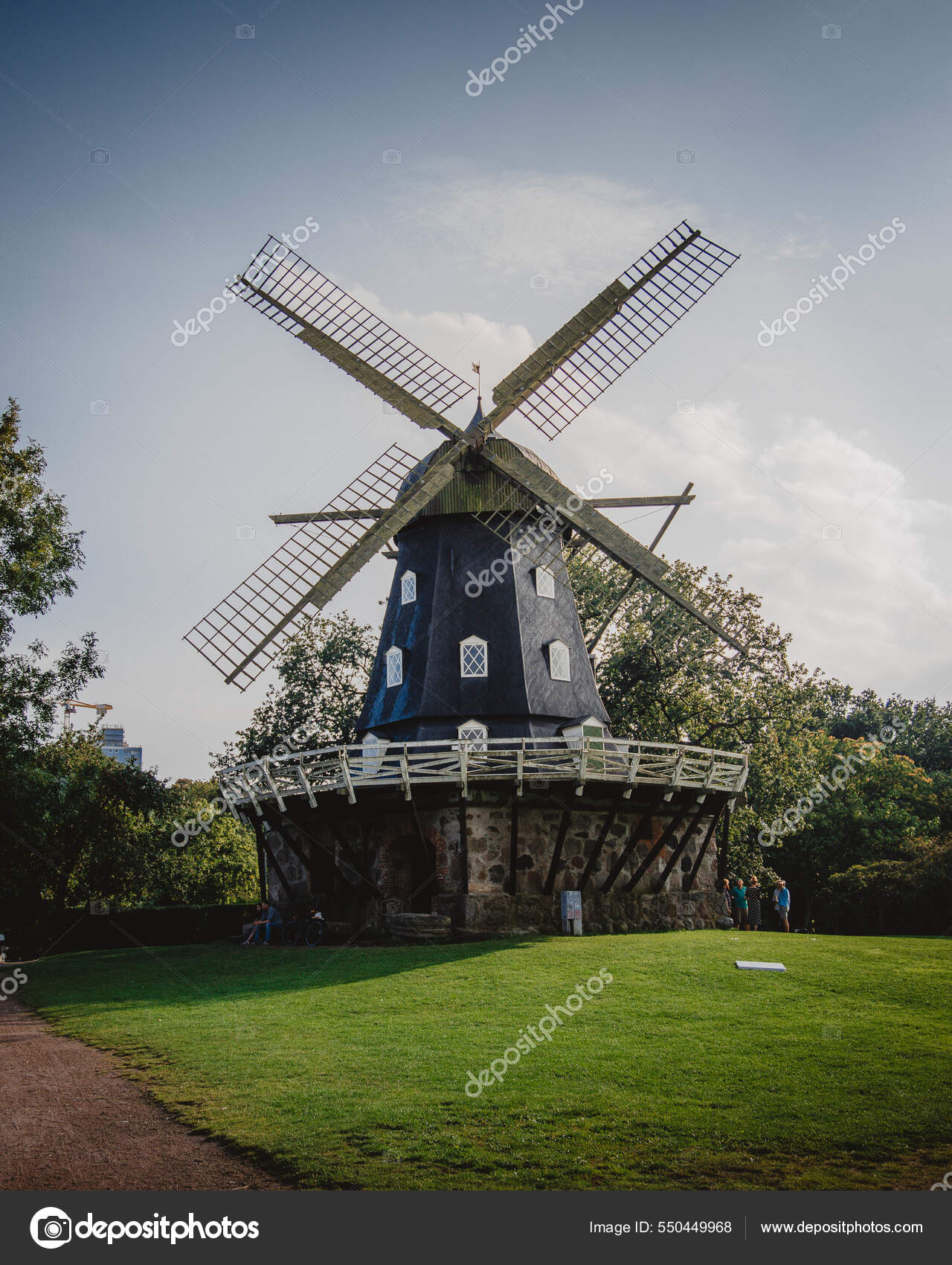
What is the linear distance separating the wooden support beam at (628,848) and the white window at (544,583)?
19.6 feet

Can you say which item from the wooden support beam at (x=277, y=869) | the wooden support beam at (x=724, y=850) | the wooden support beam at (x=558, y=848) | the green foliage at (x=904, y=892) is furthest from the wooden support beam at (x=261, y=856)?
the green foliage at (x=904, y=892)

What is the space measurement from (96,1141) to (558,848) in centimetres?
1292

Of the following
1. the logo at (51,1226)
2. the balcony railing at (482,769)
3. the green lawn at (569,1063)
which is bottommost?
the logo at (51,1226)

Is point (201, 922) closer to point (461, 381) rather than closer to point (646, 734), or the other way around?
point (646, 734)

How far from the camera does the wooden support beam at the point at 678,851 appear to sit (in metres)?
21.7

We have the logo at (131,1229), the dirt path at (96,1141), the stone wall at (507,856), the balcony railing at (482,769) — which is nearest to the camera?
the logo at (131,1229)

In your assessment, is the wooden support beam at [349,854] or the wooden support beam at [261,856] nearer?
the wooden support beam at [349,854]

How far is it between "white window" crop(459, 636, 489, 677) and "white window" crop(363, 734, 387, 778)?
2.61 meters

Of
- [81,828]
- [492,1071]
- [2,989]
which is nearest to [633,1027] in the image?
[492,1071]

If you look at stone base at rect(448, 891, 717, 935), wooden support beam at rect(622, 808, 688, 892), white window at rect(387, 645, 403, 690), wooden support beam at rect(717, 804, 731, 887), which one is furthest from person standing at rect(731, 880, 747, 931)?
white window at rect(387, 645, 403, 690)

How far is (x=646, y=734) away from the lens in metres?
30.1

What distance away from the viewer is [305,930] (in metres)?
21.7

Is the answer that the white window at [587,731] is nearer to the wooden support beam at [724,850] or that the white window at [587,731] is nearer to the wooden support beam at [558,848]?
the wooden support beam at [558,848]

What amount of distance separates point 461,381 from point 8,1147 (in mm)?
19272
